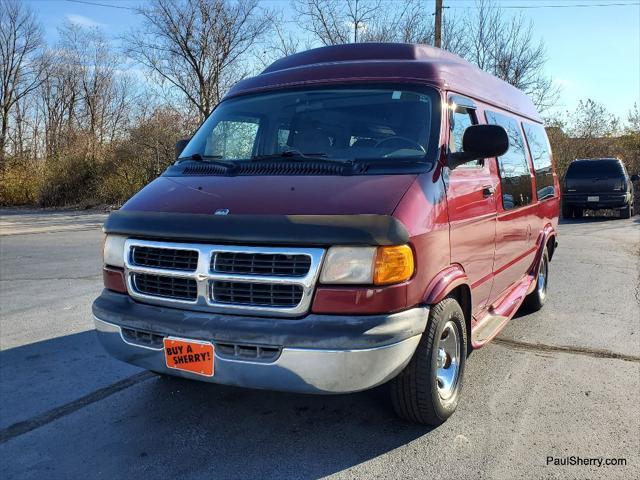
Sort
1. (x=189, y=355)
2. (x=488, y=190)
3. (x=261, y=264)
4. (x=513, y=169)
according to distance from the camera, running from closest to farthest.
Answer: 1. (x=261, y=264)
2. (x=189, y=355)
3. (x=488, y=190)
4. (x=513, y=169)

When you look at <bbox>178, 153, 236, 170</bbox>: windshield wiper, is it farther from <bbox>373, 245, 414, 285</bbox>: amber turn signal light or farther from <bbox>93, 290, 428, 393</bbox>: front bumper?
<bbox>373, 245, 414, 285</bbox>: amber turn signal light

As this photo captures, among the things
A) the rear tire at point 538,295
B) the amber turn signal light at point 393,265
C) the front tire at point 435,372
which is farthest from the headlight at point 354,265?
Answer: the rear tire at point 538,295

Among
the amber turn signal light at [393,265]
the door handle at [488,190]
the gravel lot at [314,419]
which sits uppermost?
the door handle at [488,190]

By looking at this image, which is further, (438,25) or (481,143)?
(438,25)

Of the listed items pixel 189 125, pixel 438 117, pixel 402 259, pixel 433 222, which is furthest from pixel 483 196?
pixel 189 125

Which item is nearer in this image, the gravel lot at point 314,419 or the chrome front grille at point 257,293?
the chrome front grille at point 257,293

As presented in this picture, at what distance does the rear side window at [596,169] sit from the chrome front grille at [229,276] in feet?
55.2

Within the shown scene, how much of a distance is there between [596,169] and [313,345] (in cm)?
1711

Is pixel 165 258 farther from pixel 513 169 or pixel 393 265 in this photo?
pixel 513 169

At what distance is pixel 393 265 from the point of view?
8.98 feet

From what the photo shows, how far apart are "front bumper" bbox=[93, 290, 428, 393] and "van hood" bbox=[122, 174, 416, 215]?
1.86ft

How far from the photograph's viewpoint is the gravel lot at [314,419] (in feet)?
9.65

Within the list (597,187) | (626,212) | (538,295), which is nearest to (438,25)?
(597,187)

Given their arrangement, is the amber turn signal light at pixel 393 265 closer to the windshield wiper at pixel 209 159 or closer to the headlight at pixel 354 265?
the headlight at pixel 354 265
